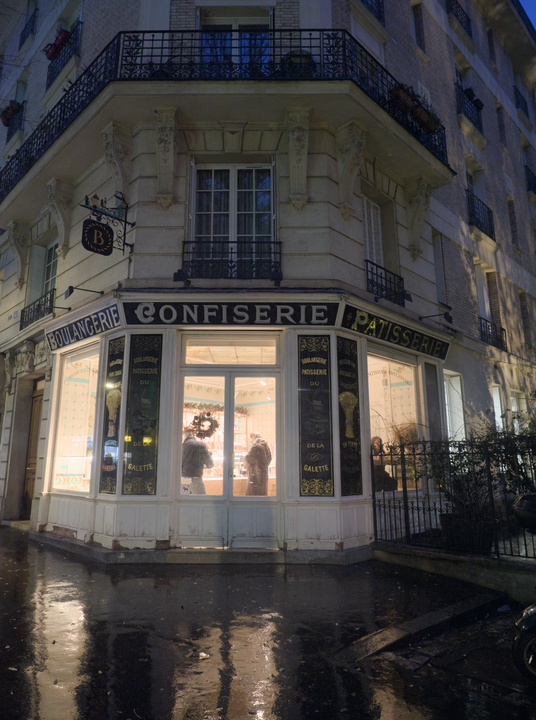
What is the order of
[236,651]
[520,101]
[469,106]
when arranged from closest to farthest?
[236,651]
[469,106]
[520,101]

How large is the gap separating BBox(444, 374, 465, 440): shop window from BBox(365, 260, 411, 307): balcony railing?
3073 mm

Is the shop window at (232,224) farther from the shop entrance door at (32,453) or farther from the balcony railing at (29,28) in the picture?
the balcony railing at (29,28)

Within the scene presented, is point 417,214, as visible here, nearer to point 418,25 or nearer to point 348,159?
point 348,159

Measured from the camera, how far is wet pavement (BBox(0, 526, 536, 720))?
136 inches

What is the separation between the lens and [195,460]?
854cm

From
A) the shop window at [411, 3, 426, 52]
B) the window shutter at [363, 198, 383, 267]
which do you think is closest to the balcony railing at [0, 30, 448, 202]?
the window shutter at [363, 198, 383, 267]

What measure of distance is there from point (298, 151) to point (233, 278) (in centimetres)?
255

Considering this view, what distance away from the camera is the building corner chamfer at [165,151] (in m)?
8.95

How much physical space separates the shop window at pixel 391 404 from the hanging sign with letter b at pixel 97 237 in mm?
5239

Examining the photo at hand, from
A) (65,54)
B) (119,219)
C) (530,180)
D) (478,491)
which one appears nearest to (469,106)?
(530,180)

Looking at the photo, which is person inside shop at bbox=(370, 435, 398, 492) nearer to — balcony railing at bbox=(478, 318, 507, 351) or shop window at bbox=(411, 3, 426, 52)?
balcony railing at bbox=(478, 318, 507, 351)

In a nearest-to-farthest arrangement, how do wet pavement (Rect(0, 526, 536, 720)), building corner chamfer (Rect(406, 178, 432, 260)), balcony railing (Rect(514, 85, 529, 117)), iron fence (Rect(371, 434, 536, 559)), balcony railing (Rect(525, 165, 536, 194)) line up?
1. wet pavement (Rect(0, 526, 536, 720))
2. iron fence (Rect(371, 434, 536, 559))
3. building corner chamfer (Rect(406, 178, 432, 260))
4. balcony railing (Rect(525, 165, 536, 194))
5. balcony railing (Rect(514, 85, 529, 117))

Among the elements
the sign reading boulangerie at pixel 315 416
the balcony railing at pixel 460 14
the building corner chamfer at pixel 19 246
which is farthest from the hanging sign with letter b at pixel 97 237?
the balcony railing at pixel 460 14

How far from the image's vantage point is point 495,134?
17.2 metres
